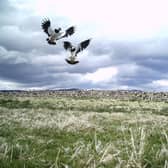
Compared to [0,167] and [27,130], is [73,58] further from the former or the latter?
[0,167]

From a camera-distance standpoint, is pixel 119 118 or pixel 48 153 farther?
pixel 119 118

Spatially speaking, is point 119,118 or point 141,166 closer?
point 141,166

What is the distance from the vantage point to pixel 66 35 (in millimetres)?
22594

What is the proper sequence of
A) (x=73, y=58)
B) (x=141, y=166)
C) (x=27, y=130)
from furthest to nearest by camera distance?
(x=73, y=58) < (x=27, y=130) < (x=141, y=166)

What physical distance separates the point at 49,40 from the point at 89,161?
1531 cm

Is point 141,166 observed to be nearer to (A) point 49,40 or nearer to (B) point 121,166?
(B) point 121,166

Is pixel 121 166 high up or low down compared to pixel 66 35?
down

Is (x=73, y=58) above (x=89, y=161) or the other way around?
above

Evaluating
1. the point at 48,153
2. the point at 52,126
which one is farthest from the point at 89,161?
the point at 52,126

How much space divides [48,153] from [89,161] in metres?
2.71

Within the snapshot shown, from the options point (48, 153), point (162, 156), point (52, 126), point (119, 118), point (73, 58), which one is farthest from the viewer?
point (119, 118)

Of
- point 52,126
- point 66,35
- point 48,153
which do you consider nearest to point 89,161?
point 48,153

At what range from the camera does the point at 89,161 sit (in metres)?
6.66

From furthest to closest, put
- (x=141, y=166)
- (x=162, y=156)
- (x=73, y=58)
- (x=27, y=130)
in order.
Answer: (x=73, y=58)
(x=27, y=130)
(x=162, y=156)
(x=141, y=166)
